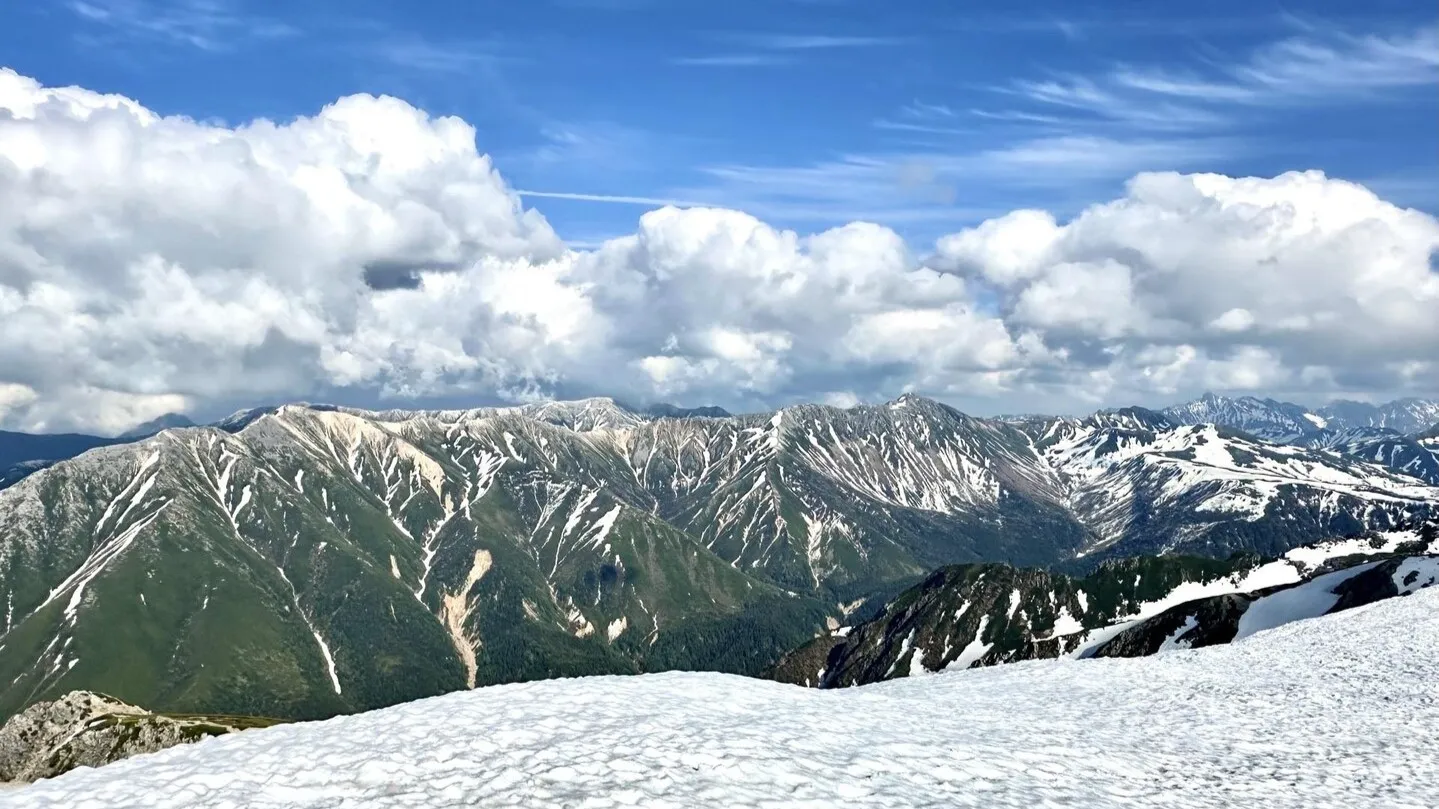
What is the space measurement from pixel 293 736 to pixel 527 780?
9399 mm

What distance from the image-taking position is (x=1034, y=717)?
99.3 feet

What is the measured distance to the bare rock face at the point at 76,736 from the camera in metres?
168

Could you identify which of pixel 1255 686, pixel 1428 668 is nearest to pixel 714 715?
pixel 1255 686

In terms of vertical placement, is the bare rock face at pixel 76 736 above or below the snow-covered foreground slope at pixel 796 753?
below

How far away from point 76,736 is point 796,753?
210 meters

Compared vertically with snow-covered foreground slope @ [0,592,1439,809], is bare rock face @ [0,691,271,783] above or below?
below

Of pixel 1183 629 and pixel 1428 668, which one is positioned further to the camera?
pixel 1183 629

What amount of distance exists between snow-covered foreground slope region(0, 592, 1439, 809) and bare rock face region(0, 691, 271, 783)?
17598cm

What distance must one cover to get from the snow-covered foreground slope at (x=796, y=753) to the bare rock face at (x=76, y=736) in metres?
176

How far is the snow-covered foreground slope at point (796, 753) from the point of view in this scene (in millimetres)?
17125

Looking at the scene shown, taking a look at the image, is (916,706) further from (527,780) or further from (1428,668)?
(1428,668)

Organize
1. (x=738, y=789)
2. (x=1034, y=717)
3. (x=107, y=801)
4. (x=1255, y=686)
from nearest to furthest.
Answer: (x=738, y=789), (x=107, y=801), (x=1034, y=717), (x=1255, y=686)

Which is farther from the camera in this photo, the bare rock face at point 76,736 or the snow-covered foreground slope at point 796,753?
the bare rock face at point 76,736

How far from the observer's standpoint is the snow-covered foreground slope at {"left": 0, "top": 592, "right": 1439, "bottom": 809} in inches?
674
